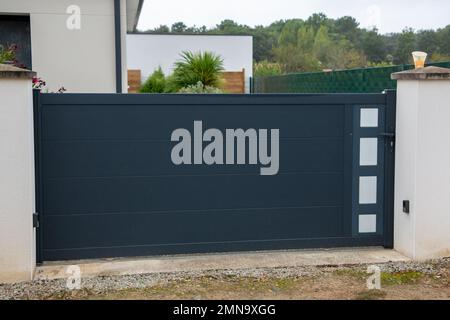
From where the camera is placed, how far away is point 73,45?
9.30 m

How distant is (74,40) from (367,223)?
5.17 m

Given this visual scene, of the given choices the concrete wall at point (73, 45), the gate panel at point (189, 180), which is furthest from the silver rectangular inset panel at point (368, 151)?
the concrete wall at point (73, 45)

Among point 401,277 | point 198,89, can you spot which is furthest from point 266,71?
point 401,277

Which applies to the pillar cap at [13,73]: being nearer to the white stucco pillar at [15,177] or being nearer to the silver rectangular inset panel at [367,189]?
the white stucco pillar at [15,177]

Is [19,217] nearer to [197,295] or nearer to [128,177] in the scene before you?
[128,177]

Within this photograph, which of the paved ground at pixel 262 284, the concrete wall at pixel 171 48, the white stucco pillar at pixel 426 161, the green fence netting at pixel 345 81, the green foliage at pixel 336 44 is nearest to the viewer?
the paved ground at pixel 262 284

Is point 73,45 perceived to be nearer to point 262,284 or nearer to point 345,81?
point 345,81

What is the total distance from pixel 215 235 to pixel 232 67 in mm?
21577

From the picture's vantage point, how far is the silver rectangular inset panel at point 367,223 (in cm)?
641

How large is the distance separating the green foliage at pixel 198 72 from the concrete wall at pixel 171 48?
15546mm

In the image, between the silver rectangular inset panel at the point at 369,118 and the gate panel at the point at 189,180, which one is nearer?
the gate panel at the point at 189,180

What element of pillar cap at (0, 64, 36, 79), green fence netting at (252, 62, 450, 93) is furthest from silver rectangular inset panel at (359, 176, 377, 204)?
pillar cap at (0, 64, 36, 79)
